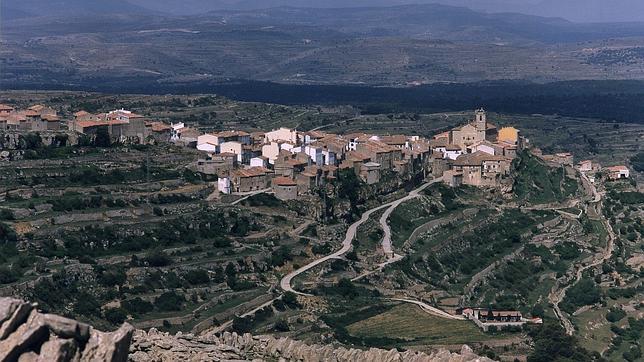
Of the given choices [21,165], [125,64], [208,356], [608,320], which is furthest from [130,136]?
[125,64]

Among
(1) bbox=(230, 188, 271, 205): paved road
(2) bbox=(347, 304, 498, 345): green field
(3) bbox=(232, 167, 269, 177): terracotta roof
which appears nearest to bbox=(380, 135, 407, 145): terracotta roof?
(3) bbox=(232, 167, 269, 177): terracotta roof

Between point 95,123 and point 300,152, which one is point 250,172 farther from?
point 95,123

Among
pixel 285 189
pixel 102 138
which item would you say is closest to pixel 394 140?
pixel 285 189

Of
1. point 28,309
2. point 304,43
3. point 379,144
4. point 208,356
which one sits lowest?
point 304,43

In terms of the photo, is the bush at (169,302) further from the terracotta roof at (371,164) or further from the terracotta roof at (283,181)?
the terracotta roof at (371,164)

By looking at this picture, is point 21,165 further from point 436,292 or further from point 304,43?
point 304,43

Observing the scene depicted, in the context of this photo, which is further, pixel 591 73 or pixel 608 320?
pixel 591 73

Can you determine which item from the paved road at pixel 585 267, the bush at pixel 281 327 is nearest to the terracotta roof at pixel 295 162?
the paved road at pixel 585 267
